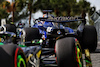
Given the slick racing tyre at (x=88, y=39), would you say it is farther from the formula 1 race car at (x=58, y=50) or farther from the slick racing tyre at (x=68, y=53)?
the slick racing tyre at (x=68, y=53)

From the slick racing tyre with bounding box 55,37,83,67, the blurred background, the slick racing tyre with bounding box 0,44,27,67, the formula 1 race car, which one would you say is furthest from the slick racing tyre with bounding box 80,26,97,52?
the blurred background

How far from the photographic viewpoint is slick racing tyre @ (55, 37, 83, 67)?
4.04m

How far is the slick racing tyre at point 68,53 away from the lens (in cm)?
404

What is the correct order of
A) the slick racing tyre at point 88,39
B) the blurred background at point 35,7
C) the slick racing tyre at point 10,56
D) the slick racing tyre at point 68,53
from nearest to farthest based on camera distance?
the slick racing tyre at point 10,56 → the slick racing tyre at point 68,53 → the slick racing tyre at point 88,39 → the blurred background at point 35,7

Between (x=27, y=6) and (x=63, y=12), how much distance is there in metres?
8.81

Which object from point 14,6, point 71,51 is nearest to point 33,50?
point 71,51

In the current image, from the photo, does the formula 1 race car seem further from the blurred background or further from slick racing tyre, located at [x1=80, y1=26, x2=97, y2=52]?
the blurred background

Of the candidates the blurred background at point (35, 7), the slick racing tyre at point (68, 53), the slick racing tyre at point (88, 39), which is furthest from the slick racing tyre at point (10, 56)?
the blurred background at point (35, 7)

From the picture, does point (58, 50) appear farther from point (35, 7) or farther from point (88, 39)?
point (35, 7)

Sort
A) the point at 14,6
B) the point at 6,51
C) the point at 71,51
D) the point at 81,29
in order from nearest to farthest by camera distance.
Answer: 1. the point at 6,51
2. the point at 71,51
3. the point at 81,29
4. the point at 14,6

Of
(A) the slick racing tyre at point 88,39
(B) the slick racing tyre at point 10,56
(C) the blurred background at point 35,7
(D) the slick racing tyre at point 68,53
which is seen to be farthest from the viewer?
(C) the blurred background at point 35,7

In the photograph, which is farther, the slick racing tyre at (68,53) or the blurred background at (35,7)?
the blurred background at (35,7)

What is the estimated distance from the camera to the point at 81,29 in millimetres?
5547

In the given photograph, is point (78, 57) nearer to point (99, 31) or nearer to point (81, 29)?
point (81, 29)
